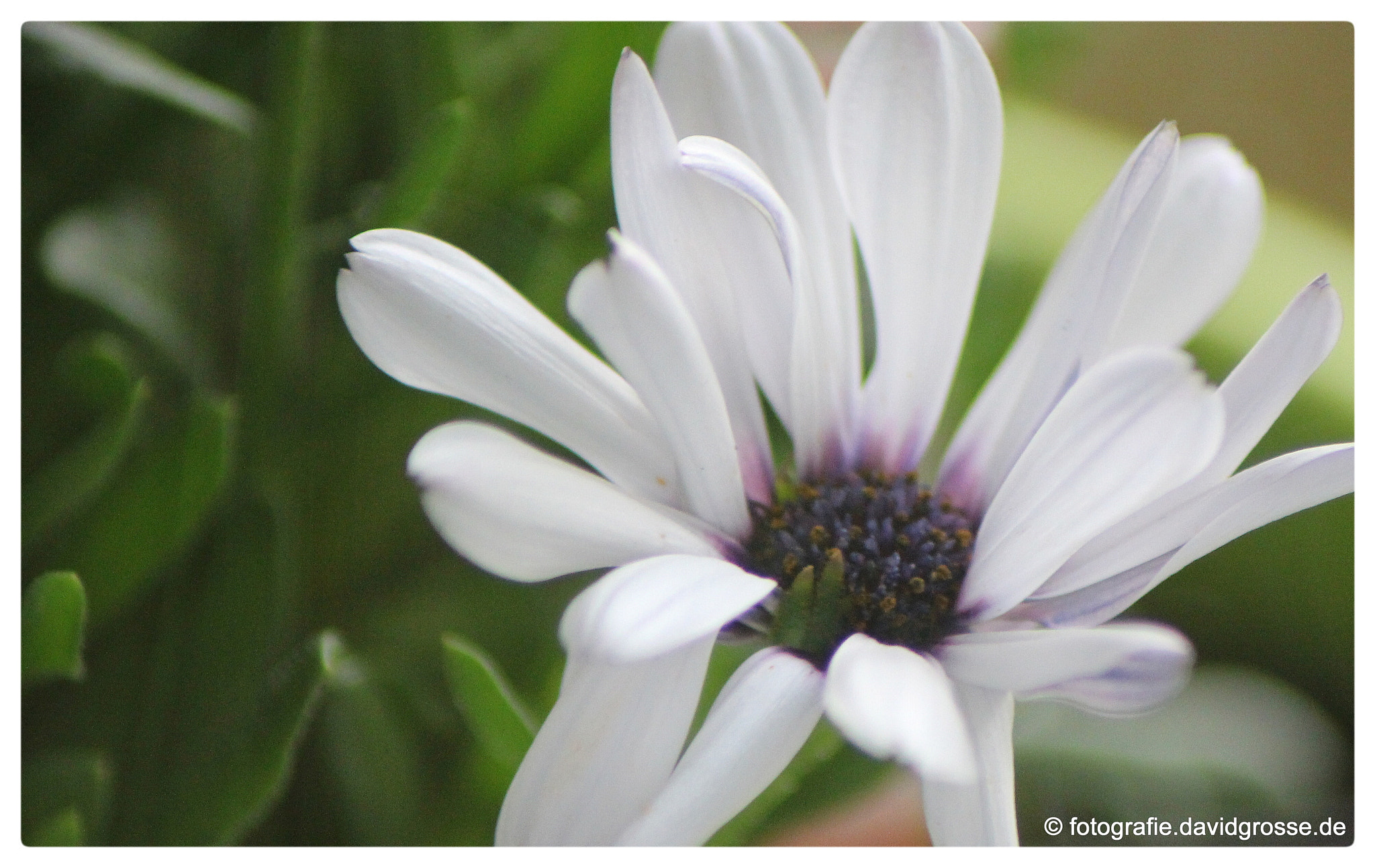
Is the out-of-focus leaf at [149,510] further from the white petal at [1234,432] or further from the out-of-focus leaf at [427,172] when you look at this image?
the white petal at [1234,432]

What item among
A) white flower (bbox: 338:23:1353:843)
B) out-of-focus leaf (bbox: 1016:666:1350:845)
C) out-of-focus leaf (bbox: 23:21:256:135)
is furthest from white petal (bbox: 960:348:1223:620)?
out-of-focus leaf (bbox: 23:21:256:135)

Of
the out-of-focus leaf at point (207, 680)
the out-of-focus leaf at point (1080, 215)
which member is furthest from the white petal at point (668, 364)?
the out-of-focus leaf at point (1080, 215)

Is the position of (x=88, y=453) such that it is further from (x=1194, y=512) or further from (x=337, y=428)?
(x=1194, y=512)

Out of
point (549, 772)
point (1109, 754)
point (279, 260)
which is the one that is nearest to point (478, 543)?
point (549, 772)

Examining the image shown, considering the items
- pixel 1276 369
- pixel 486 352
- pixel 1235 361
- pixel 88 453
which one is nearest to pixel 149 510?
pixel 88 453

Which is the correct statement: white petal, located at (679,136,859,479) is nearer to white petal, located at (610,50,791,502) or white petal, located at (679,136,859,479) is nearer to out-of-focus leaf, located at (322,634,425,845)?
white petal, located at (610,50,791,502)

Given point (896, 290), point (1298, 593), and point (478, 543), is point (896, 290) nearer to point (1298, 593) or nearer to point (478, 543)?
point (478, 543)

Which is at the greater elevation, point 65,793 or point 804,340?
point 804,340
